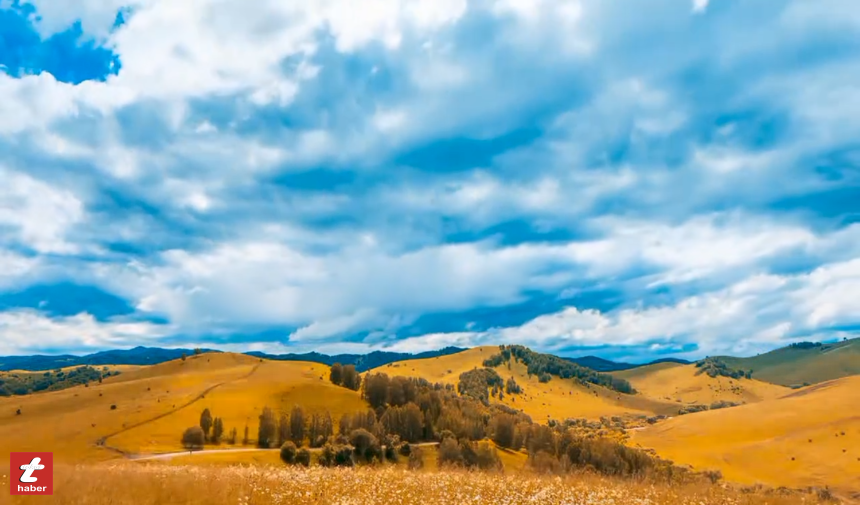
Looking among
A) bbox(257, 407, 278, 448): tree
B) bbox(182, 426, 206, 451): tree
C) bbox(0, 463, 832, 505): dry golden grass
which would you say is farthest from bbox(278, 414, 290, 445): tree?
bbox(0, 463, 832, 505): dry golden grass

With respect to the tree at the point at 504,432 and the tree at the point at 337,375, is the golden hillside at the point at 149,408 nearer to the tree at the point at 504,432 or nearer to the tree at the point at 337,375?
the tree at the point at 337,375

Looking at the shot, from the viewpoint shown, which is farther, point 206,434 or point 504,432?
point 504,432

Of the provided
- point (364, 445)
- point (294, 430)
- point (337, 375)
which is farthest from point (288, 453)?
point (337, 375)

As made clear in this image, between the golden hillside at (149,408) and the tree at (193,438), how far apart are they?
149 centimetres

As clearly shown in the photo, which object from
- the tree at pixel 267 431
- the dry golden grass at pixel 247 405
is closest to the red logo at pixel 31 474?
the dry golden grass at pixel 247 405

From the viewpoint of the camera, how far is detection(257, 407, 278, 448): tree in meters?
102

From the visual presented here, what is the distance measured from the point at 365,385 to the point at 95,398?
73.9 meters

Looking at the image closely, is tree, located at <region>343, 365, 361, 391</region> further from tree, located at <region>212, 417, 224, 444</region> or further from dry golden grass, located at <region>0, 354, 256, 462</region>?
tree, located at <region>212, 417, 224, 444</region>

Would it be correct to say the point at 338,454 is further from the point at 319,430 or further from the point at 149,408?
the point at 149,408

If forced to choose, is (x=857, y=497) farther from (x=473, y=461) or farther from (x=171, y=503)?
(x=171, y=503)

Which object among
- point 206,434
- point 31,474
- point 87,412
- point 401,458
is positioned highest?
point 31,474

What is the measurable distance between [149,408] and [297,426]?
Result: 37.2 m

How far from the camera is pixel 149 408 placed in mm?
115812

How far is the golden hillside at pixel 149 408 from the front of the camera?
8762 cm
